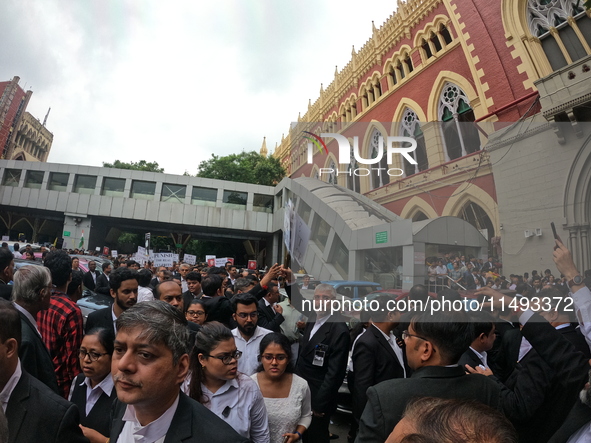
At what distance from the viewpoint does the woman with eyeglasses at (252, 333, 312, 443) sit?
2.56 metres

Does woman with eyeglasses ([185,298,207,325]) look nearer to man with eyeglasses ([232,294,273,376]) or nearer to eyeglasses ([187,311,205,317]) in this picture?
eyeglasses ([187,311,205,317])

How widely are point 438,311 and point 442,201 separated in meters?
1.88

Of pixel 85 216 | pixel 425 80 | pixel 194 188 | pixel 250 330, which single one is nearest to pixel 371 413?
pixel 250 330

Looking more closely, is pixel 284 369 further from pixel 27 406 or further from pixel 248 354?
pixel 27 406

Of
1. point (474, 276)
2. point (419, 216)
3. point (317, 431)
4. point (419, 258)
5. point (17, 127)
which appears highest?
point (17, 127)

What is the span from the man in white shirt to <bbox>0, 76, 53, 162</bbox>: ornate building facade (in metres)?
60.7

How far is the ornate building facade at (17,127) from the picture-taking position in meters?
45.9

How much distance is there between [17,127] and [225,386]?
6417cm

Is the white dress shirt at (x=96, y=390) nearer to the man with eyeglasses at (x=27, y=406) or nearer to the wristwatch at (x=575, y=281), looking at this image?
the man with eyeglasses at (x=27, y=406)

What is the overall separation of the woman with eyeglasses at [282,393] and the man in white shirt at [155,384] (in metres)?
Answer: 1.25

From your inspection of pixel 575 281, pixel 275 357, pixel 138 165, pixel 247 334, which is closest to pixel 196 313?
pixel 247 334

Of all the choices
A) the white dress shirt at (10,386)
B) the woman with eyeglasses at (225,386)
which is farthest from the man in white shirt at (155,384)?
the woman with eyeglasses at (225,386)

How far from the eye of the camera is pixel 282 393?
2.67 meters

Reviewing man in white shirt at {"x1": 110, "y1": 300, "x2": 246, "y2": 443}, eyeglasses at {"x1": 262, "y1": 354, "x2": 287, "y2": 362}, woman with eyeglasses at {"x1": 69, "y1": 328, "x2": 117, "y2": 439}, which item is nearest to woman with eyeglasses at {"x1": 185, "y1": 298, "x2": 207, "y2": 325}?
eyeglasses at {"x1": 262, "y1": 354, "x2": 287, "y2": 362}
